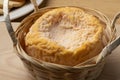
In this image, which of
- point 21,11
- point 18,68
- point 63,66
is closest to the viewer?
point 63,66

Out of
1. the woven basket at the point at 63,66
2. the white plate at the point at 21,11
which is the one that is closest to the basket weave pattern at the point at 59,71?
the woven basket at the point at 63,66

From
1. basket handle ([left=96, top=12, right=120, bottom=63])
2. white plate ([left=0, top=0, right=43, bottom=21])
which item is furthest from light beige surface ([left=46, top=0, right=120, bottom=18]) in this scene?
basket handle ([left=96, top=12, right=120, bottom=63])

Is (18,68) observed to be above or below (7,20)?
below

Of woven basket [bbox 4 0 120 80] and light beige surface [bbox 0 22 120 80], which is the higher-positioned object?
woven basket [bbox 4 0 120 80]

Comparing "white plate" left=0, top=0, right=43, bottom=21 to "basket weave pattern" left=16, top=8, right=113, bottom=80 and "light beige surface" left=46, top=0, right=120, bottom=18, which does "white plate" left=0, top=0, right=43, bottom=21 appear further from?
"basket weave pattern" left=16, top=8, right=113, bottom=80

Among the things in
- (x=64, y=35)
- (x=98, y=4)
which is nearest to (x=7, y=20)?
(x=64, y=35)

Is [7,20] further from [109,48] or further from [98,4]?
[98,4]

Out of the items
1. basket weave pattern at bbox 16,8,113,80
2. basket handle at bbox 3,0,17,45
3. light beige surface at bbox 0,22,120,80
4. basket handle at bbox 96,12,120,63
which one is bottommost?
light beige surface at bbox 0,22,120,80

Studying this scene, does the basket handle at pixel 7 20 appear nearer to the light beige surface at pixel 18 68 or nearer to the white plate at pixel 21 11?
the light beige surface at pixel 18 68

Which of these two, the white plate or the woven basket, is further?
the white plate
